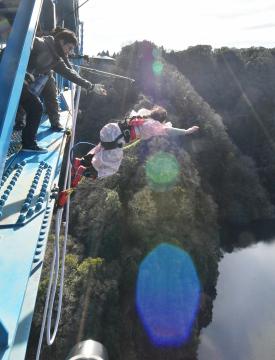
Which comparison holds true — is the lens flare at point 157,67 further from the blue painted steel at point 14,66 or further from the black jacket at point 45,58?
the blue painted steel at point 14,66

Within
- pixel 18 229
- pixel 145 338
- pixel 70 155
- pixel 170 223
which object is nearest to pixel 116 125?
pixel 70 155

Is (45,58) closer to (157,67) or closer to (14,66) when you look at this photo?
(14,66)

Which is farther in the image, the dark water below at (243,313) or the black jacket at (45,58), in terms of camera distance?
the dark water below at (243,313)

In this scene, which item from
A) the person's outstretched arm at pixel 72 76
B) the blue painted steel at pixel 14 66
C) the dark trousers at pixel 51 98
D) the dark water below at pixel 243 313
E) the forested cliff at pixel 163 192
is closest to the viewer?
the blue painted steel at pixel 14 66

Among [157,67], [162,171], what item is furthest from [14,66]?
[157,67]

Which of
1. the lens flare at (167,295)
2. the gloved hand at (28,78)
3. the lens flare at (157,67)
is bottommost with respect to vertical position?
the lens flare at (167,295)

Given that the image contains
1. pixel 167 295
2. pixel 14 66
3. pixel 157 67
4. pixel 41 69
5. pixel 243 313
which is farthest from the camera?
pixel 157 67

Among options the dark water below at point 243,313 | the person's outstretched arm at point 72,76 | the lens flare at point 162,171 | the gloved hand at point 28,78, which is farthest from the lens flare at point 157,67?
the gloved hand at point 28,78
